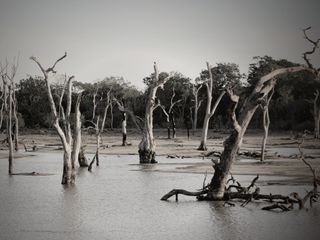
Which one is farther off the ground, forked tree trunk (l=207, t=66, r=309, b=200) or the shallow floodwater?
forked tree trunk (l=207, t=66, r=309, b=200)

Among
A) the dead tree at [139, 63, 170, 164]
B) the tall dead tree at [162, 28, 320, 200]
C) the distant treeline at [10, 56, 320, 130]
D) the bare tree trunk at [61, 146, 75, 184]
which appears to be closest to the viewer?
the tall dead tree at [162, 28, 320, 200]

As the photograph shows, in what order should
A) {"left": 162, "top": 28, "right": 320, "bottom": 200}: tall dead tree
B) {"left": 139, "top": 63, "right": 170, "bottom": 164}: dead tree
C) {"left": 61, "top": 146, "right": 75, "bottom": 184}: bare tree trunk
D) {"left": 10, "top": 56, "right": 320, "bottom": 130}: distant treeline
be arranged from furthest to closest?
{"left": 10, "top": 56, "right": 320, "bottom": 130}: distant treeline < {"left": 139, "top": 63, "right": 170, "bottom": 164}: dead tree < {"left": 61, "top": 146, "right": 75, "bottom": 184}: bare tree trunk < {"left": 162, "top": 28, "right": 320, "bottom": 200}: tall dead tree

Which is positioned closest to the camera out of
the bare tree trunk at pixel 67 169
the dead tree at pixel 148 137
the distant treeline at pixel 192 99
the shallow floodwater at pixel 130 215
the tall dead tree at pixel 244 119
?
the shallow floodwater at pixel 130 215

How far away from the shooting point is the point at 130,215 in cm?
1800

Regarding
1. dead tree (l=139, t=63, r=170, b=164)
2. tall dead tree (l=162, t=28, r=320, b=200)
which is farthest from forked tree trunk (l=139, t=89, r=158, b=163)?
tall dead tree (l=162, t=28, r=320, b=200)

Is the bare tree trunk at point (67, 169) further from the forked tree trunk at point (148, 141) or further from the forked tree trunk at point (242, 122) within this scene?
the forked tree trunk at point (148, 141)

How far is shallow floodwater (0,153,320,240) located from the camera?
593 inches

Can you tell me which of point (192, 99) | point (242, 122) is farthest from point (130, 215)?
point (192, 99)

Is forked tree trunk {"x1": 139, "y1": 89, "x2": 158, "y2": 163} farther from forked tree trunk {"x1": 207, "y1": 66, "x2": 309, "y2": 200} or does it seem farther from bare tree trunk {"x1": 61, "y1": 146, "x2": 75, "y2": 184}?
forked tree trunk {"x1": 207, "y1": 66, "x2": 309, "y2": 200}

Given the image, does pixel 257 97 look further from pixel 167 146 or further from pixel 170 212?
pixel 167 146

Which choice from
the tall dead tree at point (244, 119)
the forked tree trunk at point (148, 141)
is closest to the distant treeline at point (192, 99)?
the forked tree trunk at point (148, 141)

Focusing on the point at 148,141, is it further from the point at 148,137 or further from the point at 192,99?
the point at 192,99

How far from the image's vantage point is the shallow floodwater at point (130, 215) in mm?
15070

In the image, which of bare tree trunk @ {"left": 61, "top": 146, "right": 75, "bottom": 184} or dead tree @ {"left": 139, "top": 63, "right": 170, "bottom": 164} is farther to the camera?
dead tree @ {"left": 139, "top": 63, "right": 170, "bottom": 164}
